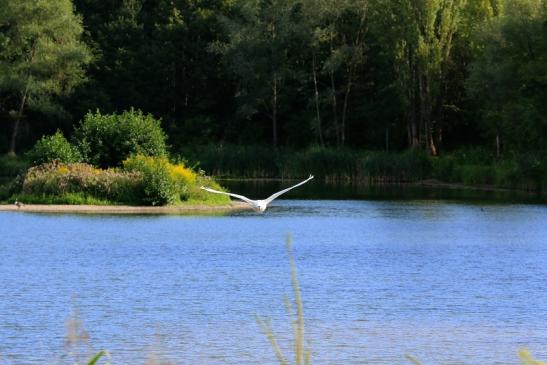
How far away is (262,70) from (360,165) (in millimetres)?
12893

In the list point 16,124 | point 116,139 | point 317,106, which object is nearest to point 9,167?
point 16,124

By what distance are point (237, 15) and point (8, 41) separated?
15017 millimetres

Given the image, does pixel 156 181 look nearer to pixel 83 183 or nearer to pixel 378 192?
pixel 83 183

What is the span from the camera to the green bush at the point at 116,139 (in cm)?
4694

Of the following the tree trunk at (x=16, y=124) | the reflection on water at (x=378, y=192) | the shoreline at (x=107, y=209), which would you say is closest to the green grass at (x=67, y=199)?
the shoreline at (x=107, y=209)

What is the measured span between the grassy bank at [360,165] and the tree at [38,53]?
10.8 metres

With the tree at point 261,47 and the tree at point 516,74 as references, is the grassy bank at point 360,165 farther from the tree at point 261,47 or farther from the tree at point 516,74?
the tree at point 261,47

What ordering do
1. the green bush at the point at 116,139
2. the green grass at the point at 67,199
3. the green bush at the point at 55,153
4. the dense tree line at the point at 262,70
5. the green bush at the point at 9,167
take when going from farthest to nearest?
the dense tree line at the point at 262,70
the green bush at the point at 9,167
the green bush at the point at 116,139
the green bush at the point at 55,153
the green grass at the point at 67,199

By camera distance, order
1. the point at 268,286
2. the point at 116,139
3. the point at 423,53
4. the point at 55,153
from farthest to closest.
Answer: the point at 423,53
the point at 116,139
the point at 55,153
the point at 268,286

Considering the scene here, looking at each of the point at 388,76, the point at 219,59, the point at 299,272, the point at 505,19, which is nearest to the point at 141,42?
the point at 219,59

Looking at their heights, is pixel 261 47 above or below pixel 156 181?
above

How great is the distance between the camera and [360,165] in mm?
68438

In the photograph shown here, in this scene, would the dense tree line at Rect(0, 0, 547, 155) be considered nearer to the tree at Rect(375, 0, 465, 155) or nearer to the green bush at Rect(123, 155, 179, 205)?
the tree at Rect(375, 0, 465, 155)

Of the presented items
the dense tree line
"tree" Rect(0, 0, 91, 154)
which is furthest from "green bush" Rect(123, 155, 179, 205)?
"tree" Rect(0, 0, 91, 154)
